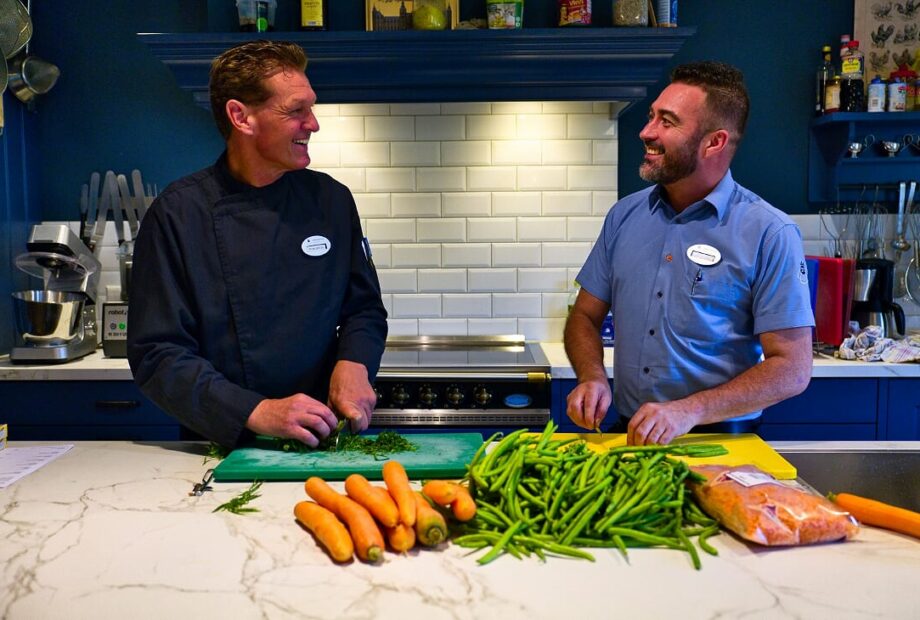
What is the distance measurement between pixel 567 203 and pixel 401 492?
112 inches

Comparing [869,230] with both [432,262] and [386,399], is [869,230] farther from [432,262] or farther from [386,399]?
[386,399]

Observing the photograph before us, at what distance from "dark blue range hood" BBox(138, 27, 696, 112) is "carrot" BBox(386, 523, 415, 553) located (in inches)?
103

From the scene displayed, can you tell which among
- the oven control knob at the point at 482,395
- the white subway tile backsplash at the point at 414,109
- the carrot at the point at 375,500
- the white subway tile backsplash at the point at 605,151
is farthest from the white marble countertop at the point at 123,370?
the carrot at the point at 375,500

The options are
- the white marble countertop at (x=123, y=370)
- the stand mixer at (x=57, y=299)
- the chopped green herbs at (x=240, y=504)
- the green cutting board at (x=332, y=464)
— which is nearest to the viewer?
the chopped green herbs at (x=240, y=504)

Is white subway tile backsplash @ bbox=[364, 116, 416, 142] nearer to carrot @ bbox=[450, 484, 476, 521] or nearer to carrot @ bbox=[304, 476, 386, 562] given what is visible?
carrot @ bbox=[304, 476, 386, 562]

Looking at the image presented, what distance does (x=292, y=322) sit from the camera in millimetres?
2391

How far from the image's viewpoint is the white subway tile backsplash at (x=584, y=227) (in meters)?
4.29

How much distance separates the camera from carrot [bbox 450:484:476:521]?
1.60 metres

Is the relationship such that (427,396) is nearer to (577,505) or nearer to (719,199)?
(719,199)

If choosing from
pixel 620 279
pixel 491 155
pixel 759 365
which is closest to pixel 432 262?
pixel 491 155

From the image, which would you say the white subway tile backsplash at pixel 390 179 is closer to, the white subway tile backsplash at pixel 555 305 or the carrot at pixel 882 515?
the white subway tile backsplash at pixel 555 305

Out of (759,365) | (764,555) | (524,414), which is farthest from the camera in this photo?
(524,414)

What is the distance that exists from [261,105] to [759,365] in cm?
142

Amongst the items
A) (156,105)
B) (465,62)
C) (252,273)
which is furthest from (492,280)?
(252,273)
